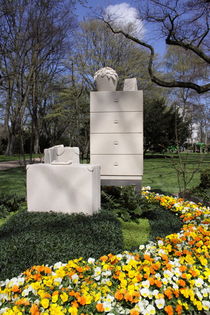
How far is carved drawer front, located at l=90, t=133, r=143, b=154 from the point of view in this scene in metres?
5.66

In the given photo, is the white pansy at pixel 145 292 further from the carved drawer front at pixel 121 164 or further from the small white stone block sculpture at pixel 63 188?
the carved drawer front at pixel 121 164

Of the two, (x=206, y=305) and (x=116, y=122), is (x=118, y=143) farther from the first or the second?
(x=206, y=305)

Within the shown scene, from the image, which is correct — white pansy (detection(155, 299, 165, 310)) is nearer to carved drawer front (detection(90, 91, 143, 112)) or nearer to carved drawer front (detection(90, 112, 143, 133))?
carved drawer front (detection(90, 112, 143, 133))

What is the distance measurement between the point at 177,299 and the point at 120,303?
0.47 m

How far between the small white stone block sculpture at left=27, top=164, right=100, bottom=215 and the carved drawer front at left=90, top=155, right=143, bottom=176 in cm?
128

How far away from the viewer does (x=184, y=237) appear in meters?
3.19

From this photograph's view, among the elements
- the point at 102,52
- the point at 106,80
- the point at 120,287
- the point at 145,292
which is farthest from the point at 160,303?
the point at 102,52

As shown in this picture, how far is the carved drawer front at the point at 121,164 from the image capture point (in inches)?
225

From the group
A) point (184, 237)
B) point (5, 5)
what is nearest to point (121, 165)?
point (184, 237)

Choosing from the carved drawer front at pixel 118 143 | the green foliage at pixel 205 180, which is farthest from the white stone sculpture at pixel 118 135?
the green foliage at pixel 205 180

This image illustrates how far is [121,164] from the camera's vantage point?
575 cm

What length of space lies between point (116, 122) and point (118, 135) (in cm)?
29

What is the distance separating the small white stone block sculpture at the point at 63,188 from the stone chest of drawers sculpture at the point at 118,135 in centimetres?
130

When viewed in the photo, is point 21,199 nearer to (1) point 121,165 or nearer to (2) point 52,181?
(2) point 52,181
